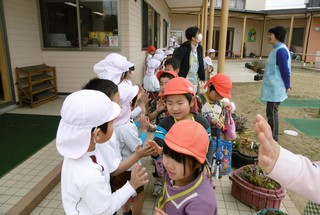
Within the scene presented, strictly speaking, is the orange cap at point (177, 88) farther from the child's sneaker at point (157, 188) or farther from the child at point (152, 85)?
the child at point (152, 85)

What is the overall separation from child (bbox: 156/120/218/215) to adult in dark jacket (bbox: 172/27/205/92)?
3297 mm

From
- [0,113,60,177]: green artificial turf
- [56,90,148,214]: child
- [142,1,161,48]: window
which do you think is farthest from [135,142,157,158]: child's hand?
[142,1,161,48]: window

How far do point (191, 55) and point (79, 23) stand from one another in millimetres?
3188

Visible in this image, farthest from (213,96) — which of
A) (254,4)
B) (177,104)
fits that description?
(254,4)

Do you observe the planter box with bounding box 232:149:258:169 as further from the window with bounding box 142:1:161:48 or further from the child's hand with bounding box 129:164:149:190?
the window with bounding box 142:1:161:48

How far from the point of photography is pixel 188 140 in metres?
1.27

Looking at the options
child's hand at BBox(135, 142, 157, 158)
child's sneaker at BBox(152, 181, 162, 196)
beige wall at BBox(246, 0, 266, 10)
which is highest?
beige wall at BBox(246, 0, 266, 10)

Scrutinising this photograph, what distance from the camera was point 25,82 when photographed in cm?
556

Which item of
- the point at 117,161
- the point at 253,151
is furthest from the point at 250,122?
the point at 117,161

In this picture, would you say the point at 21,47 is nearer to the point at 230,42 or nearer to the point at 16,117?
the point at 16,117

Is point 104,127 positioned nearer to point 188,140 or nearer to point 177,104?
point 188,140

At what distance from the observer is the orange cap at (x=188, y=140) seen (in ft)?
4.16

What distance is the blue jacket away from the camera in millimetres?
3801

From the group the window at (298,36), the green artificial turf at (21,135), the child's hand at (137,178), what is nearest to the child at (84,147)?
the child's hand at (137,178)
